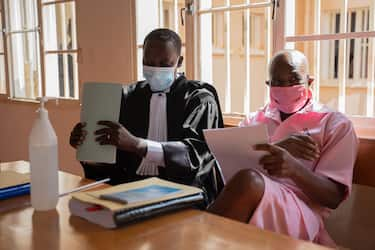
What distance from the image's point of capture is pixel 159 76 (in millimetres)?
1995

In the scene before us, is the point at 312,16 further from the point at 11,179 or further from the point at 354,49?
the point at 11,179

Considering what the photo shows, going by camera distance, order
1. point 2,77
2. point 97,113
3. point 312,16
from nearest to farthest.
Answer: point 97,113
point 2,77
point 312,16

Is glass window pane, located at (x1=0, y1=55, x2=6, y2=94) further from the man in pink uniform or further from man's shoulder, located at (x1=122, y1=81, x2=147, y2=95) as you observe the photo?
→ the man in pink uniform

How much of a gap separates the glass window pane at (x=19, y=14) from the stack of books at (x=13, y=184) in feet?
10.1

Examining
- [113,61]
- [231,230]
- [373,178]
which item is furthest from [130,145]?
[113,61]

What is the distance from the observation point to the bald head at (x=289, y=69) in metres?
1.82

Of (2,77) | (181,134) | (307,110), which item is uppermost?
(2,77)

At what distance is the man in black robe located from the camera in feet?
5.93

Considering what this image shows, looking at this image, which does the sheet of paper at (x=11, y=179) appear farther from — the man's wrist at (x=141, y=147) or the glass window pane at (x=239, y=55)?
the glass window pane at (x=239, y=55)

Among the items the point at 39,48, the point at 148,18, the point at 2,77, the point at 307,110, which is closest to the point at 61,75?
the point at 39,48

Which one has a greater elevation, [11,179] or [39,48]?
[39,48]

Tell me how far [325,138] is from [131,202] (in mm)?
892

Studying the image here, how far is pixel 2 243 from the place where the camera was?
102cm

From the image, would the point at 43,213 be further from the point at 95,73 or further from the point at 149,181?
the point at 95,73
